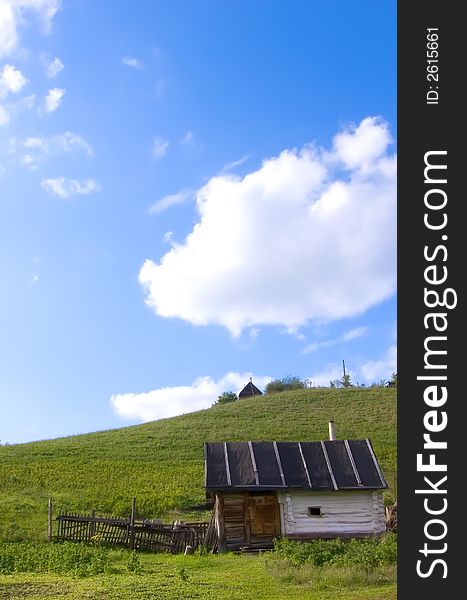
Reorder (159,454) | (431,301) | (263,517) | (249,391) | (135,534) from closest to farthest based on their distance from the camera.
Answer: (431,301) < (135,534) < (263,517) < (159,454) < (249,391)

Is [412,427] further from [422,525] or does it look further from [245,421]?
[245,421]

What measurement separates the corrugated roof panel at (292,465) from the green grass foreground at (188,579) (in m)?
5.77

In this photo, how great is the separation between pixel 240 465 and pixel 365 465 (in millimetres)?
4943

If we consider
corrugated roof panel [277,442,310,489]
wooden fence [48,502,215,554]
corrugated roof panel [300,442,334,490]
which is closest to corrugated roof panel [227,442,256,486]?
corrugated roof panel [277,442,310,489]

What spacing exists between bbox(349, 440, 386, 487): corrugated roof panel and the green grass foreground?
292 inches

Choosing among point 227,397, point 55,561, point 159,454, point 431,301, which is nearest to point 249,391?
point 227,397

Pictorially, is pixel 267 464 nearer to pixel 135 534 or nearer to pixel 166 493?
pixel 135 534

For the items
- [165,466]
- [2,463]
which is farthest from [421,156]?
[2,463]

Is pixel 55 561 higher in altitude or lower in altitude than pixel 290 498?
lower

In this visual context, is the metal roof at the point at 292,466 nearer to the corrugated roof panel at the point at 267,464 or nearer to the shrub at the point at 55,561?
the corrugated roof panel at the point at 267,464

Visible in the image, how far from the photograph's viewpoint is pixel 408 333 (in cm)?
681

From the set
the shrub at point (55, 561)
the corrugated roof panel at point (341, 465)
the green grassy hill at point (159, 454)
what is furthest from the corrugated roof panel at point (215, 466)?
the green grassy hill at point (159, 454)

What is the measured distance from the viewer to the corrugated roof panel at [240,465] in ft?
82.6

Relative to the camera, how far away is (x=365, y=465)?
86.9 ft
